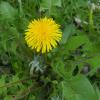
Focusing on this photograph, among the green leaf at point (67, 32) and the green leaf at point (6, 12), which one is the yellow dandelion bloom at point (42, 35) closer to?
the green leaf at point (67, 32)

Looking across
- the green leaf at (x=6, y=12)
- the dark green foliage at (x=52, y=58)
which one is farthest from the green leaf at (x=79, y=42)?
the green leaf at (x=6, y=12)

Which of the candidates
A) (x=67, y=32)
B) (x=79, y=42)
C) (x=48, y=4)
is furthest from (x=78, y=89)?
(x=48, y=4)

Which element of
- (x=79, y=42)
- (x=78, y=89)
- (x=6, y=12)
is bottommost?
(x=78, y=89)

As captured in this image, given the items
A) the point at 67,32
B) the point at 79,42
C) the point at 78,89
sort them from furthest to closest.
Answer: the point at 67,32, the point at 79,42, the point at 78,89

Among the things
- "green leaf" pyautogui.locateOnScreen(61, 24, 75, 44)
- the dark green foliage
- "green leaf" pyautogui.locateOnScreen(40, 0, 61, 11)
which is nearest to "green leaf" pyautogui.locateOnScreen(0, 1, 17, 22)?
the dark green foliage

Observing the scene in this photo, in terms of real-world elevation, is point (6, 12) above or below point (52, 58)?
above

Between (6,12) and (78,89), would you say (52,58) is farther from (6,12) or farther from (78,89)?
(6,12)

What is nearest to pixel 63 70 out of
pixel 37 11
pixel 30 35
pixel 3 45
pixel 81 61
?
pixel 81 61

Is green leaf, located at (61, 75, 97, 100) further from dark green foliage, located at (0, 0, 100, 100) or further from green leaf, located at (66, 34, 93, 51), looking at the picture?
green leaf, located at (66, 34, 93, 51)
